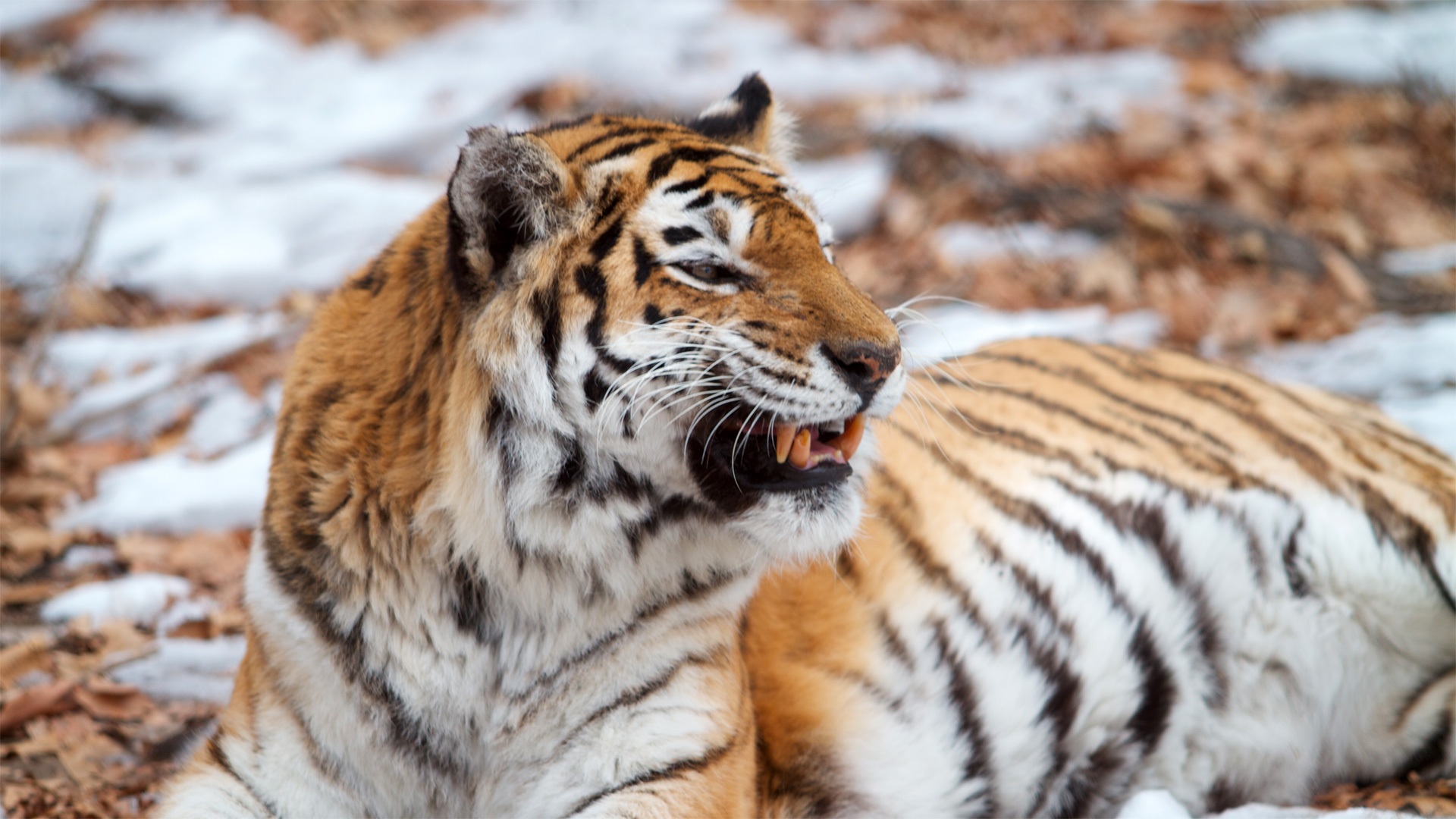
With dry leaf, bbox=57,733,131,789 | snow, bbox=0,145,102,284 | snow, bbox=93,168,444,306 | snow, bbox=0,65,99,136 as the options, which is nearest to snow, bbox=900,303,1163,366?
snow, bbox=93,168,444,306

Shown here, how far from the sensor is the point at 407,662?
167 cm

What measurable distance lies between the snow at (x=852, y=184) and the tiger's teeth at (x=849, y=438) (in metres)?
3.15

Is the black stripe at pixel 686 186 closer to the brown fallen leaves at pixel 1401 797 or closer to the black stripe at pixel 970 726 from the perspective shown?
the black stripe at pixel 970 726

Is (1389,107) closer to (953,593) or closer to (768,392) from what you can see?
(953,593)

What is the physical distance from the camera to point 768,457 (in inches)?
66.2

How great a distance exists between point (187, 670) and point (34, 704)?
0.33 metres

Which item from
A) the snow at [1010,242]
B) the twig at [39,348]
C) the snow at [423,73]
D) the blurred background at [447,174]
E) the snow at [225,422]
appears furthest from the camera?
the snow at [423,73]

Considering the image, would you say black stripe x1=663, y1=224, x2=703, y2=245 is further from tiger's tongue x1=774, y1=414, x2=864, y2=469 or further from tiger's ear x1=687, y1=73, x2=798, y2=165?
tiger's ear x1=687, y1=73, x2=798, y2=165

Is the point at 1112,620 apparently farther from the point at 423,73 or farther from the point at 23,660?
the point at 423,73

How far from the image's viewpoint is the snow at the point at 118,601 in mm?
2734

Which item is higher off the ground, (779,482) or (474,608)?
(779,482)

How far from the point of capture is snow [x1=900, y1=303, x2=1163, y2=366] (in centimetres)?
402

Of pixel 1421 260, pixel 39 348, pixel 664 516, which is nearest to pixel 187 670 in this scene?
pixel 39 348

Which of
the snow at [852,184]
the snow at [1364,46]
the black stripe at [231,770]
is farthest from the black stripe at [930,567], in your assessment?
the snow at [1364,46]
